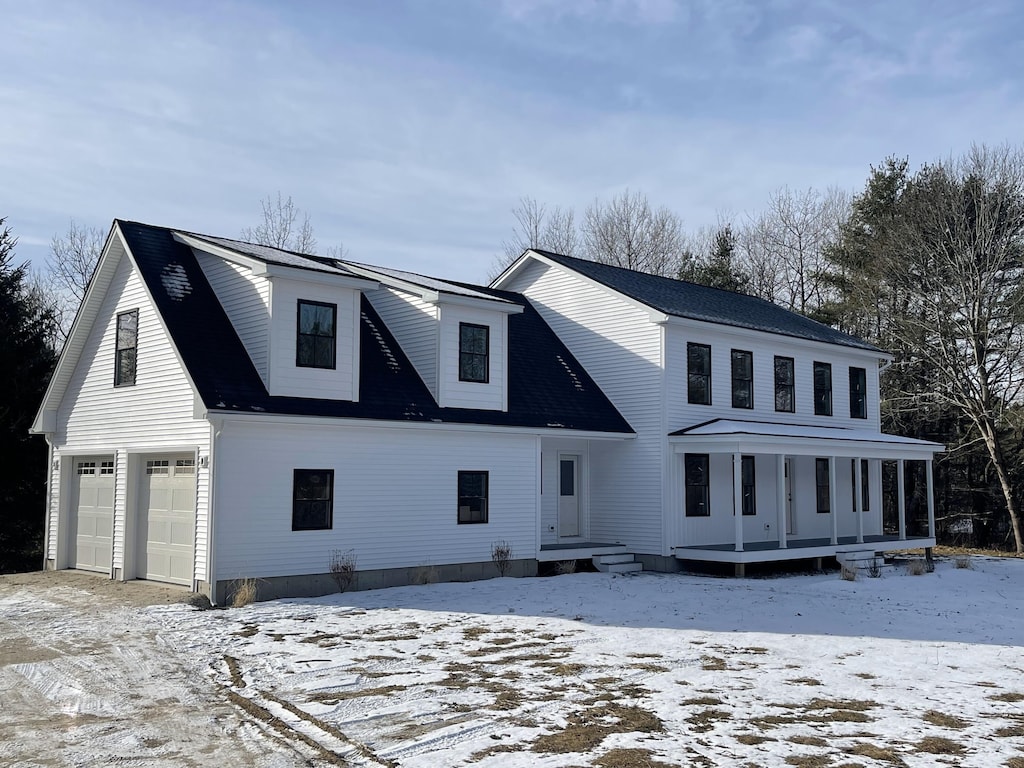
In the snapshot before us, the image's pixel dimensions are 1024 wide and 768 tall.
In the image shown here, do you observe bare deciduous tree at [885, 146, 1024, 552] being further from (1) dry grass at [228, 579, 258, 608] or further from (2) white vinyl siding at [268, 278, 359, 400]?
(1) dry grass at [228, 579, 258, 608]

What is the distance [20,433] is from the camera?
2445cm

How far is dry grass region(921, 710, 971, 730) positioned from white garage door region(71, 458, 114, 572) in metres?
15.2

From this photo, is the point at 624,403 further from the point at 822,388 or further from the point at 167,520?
the point at 167,520

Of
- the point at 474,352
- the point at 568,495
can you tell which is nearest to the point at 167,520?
the point at 474,352

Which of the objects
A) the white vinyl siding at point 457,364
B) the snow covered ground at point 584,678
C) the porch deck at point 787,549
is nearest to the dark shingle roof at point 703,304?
the white vinyl siding at point 457,364

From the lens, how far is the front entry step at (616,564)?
68.8 ft

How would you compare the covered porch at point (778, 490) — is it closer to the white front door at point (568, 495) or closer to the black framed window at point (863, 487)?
the black framed window at point (863, 487)

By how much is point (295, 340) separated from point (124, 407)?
407 centimetres

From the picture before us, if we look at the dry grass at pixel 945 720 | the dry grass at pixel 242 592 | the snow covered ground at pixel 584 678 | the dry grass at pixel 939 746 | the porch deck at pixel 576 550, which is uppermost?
the porch deck at pixel 576 550

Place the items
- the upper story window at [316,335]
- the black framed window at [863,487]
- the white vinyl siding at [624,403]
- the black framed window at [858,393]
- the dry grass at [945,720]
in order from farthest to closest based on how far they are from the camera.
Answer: the black framed window at [858,393]
the black framed window at [863,487]
the white vinyl siding at [624,403]
the upper story window at [316,335]
the dry grass at [945,720]

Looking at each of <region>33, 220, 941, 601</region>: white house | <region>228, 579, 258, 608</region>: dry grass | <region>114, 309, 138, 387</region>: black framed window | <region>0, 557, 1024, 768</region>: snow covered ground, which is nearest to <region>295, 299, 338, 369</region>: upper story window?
<region>33, 220, 941, 601</region>: white house

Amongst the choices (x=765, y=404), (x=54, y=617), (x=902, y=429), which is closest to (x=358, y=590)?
(x=54, y=617)

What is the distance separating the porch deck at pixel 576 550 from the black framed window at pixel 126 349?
9.23 meters

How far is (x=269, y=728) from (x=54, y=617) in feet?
25.7
